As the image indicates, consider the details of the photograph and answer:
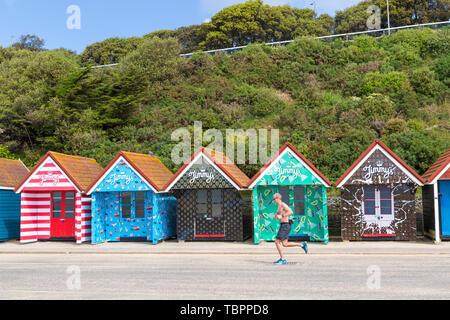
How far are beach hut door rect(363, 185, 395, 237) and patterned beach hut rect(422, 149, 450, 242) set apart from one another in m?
1.55

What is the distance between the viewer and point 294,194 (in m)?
20.2

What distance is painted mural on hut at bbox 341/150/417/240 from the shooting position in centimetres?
1905

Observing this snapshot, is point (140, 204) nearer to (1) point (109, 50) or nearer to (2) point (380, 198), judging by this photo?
(2) point (380, 198)

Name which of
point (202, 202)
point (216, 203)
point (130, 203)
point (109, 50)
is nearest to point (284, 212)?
point (216, 203)

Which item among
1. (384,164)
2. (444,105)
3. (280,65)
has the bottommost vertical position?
(384,164)

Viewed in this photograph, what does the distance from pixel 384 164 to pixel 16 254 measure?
1481 cm

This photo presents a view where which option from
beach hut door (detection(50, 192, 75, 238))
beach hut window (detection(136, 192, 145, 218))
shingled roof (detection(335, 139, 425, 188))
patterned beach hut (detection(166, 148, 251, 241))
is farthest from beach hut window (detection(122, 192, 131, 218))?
shingled roof (detection(335, 139, 425, 188))

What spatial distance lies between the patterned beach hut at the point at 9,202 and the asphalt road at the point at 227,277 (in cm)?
640

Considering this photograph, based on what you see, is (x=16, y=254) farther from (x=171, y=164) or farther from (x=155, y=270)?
(x=171, y=164)

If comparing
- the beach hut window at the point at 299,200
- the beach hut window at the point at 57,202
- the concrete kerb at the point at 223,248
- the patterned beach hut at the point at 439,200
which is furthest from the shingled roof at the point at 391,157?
the beach hut window at the point at 57,202

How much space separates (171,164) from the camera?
3309 cm

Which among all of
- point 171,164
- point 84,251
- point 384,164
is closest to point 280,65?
point 171,164

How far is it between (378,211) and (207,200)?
7060mm
